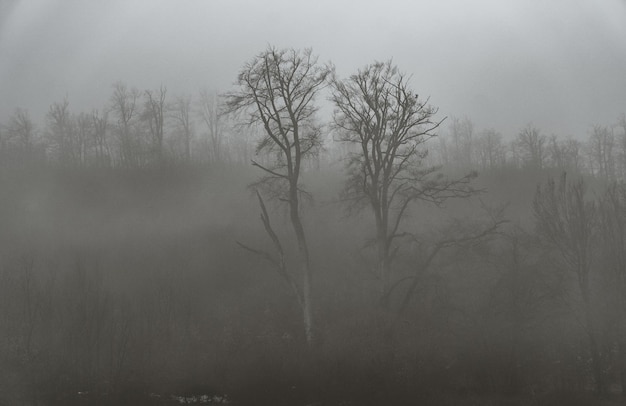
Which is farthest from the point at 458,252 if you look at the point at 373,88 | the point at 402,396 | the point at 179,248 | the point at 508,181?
the point at 508,181

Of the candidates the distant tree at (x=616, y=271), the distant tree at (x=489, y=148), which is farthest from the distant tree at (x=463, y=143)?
the distant tree at (x=616, y=271)

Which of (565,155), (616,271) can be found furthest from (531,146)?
(616,271)

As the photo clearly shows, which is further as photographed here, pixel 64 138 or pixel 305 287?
pixel 64 138

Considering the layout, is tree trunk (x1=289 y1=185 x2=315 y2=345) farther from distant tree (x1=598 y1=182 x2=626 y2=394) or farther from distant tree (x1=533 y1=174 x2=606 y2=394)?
distant tree (x1=598 y1=182 x2=626 y2=394)

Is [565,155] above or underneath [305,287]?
above

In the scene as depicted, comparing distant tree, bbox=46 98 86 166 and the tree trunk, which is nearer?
the tree trunk

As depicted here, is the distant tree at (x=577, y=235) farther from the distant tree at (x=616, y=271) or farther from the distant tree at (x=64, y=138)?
the distant tree at (x=64, y=138)

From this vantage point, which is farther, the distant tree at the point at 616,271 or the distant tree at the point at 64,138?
the distant tree at the point at 64,138

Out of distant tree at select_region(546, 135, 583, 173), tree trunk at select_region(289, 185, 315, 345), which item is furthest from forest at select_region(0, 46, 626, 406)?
distant tree at select_region(546, 135, 583, 173)

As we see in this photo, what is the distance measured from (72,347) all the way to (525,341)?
919 inches

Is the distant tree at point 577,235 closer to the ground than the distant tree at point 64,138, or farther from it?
closer to the ground

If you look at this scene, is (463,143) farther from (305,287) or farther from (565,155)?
(305,287)

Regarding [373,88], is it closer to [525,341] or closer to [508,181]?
[525,341]

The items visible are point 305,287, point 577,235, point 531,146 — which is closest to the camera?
point 577,235
